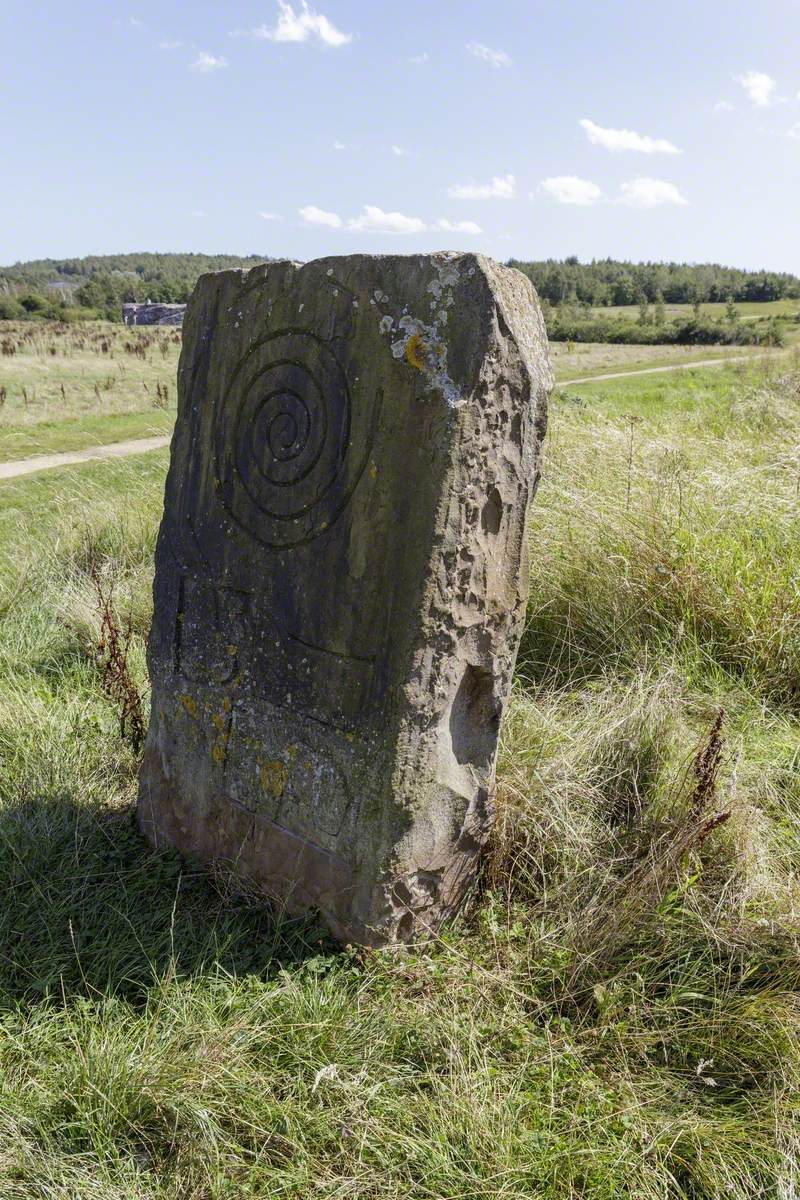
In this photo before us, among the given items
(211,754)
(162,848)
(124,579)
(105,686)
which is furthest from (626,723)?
(124,579)

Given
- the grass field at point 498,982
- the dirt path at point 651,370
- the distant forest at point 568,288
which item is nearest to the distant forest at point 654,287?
the distant forest at point 568,288

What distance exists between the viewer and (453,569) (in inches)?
90.0

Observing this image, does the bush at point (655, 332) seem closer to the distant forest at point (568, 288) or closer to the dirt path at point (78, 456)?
the distant forest at point (568, 288)

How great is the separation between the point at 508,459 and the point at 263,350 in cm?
81

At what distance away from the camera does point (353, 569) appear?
237 cm

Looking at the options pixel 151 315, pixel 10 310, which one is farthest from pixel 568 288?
pixel 10 310

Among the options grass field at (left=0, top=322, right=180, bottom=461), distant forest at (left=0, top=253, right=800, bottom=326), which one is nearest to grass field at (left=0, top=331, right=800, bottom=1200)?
grass field at (left=0, top=322, right=180, bottom=461)

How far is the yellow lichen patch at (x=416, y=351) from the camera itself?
222 centimetres

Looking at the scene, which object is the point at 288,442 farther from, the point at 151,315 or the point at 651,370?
the point at 151,315

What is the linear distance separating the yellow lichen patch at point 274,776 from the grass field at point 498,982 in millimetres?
353

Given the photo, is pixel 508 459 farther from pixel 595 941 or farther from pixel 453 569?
pixel 595 941

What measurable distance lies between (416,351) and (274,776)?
1271 mm

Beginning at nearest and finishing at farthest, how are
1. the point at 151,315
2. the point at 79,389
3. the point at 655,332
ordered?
the point at 79,389 < the point at 655,332 < the point at 151,315

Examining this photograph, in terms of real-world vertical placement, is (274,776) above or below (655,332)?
below
